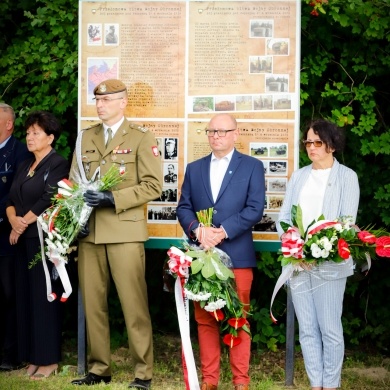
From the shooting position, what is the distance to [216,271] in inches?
231

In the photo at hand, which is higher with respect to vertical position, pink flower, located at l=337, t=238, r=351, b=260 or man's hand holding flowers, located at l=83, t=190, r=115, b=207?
man's hand holding flowers, located at l=83, t=190, r=115, b=207

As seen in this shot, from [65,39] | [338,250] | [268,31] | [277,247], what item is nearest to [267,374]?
[277,247]

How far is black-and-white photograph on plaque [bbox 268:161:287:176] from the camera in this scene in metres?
6.57

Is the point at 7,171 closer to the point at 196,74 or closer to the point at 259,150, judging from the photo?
the point at 196,74

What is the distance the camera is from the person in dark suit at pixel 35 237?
6684 millimetres

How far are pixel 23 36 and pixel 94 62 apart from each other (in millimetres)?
1564

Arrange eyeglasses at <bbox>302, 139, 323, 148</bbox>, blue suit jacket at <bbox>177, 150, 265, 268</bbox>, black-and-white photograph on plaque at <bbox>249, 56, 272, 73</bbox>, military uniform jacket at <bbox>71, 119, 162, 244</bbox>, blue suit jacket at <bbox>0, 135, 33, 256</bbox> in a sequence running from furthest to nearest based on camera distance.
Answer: blue suit jacket at <bbox>0, 135, 33, 256</bbox>, black-and-white photograph on plaque at <bbox>249, 56, 272, 73</bbox>, military uniform jacket at <bbox>71, 119, 162, 244</bbox>, blue suit jacket at <bbox>177, 150, 265, 268</bbox>, eyeglasses at <bbox>302, 139, 323, 148</bbox>

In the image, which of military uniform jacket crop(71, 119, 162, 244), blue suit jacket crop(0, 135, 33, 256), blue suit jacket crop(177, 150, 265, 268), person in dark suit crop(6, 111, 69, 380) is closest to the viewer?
blue suit jacket crop(177, 150, 265, 268)

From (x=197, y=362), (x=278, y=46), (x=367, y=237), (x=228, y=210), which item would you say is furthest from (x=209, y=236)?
(x=197, y=362)

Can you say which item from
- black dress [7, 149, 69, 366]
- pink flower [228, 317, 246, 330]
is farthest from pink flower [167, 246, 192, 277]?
black dress [7, 149, 69, 366]

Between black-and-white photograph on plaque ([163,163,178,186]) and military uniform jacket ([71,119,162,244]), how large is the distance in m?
0.31

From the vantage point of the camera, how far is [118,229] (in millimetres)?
6262

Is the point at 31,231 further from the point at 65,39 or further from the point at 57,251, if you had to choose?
the point at 65,39

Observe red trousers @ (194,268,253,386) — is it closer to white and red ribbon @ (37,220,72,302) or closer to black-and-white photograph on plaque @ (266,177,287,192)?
black-and-white photograph on plaque @ (266,177,287,192)
